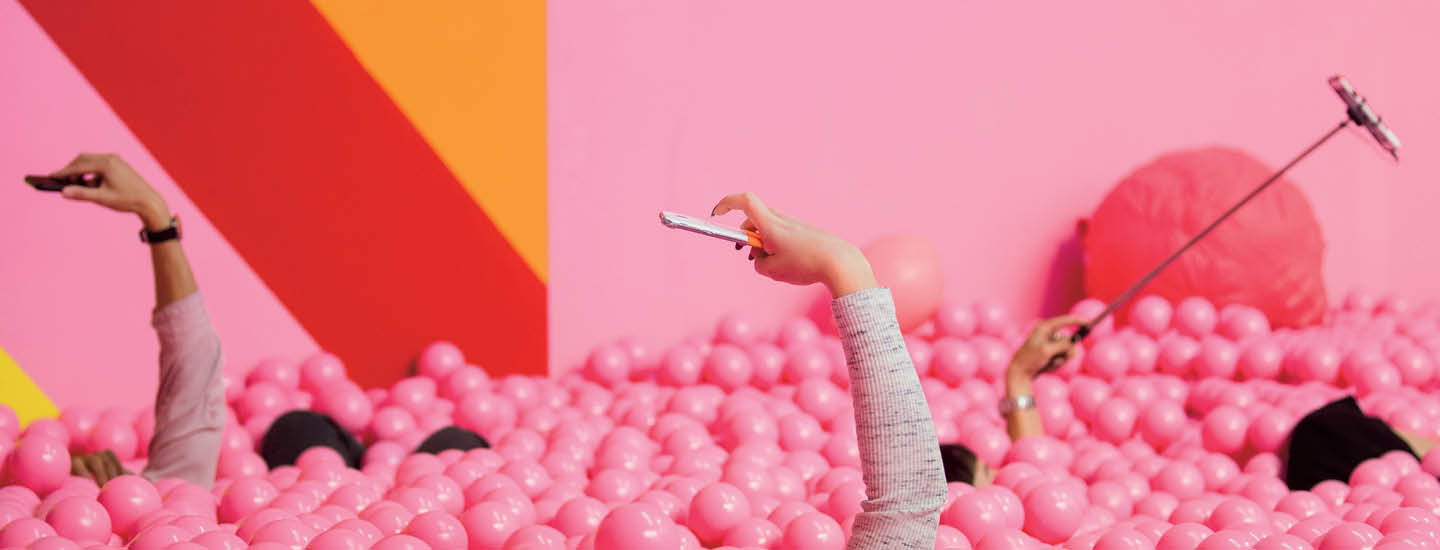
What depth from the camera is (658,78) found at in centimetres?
289

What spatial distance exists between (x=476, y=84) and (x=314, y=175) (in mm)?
368

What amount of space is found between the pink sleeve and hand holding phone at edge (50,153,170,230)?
14 cm

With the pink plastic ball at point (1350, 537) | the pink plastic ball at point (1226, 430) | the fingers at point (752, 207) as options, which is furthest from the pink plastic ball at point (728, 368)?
the fingers at point (752, 207)

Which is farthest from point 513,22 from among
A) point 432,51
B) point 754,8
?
point 754,8

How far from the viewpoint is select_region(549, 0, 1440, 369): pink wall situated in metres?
2.86

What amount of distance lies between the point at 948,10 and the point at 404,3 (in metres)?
1.47

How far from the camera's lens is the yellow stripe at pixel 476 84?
252 cm

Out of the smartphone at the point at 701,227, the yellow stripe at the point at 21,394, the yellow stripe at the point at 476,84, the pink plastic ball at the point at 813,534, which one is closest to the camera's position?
the smartphone at the point at 701,227

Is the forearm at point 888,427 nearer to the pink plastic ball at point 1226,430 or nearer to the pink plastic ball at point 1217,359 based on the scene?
the pink plastic ball at point 1226,430

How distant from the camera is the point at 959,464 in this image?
2.08m

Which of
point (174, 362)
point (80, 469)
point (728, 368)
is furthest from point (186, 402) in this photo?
point (728, 368)

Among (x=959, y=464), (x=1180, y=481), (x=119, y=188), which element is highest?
(x=119, y=188)

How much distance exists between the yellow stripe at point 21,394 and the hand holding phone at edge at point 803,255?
1611 millimetres

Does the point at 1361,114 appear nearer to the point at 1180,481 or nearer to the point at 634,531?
the point at 1180,481
